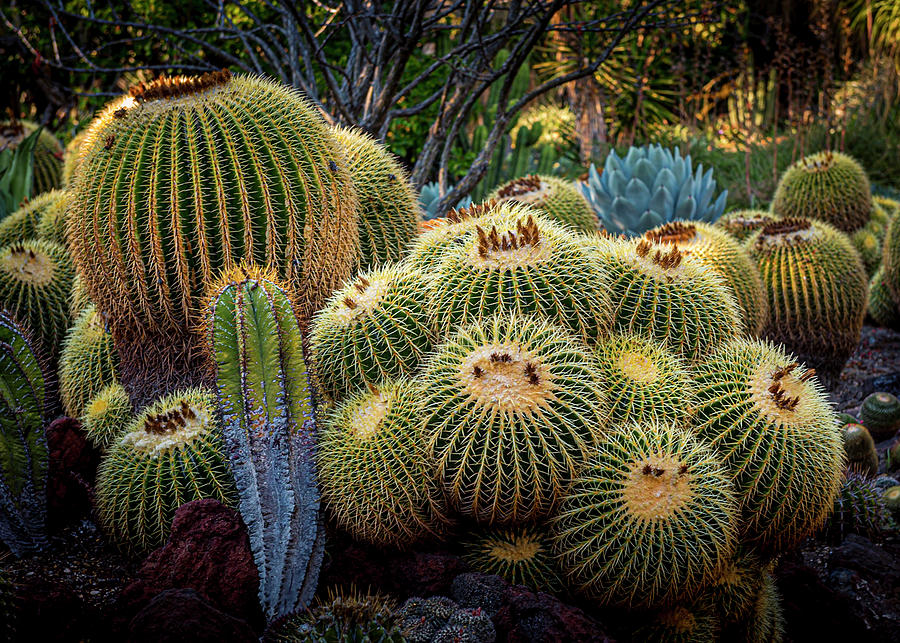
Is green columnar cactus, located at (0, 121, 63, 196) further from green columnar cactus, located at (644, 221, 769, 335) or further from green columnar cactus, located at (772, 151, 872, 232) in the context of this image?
green columnar cactus, located at (772, 151, 872, 232)

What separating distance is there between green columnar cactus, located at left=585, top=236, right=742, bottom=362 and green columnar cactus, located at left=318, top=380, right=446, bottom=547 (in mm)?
779

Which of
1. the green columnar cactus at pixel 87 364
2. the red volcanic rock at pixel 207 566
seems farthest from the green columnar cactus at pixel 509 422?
the green columnar cactus at pixel 87 364

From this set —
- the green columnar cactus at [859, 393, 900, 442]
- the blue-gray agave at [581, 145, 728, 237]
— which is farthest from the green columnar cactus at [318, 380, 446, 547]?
Answer: the blue-gray agave at [581, 145, 728, 237]

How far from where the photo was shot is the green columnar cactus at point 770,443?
7.22ft

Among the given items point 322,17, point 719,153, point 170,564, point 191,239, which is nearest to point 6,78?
point 322,17

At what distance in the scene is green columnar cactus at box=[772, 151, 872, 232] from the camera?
19.1 ft

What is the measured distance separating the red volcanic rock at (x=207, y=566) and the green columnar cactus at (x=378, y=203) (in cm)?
135

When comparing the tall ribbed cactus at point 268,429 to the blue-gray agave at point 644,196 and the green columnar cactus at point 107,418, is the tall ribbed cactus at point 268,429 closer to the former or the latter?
the green columnar cactus at point 107,418

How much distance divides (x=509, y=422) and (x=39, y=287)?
102 inches

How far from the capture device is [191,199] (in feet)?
8.47

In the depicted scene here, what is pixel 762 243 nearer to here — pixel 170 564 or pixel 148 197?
pixel 148 197

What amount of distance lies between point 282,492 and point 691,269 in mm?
1501

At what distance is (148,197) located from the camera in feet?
8.48

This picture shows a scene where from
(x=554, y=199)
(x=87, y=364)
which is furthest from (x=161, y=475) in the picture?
(x=554, y=199)
